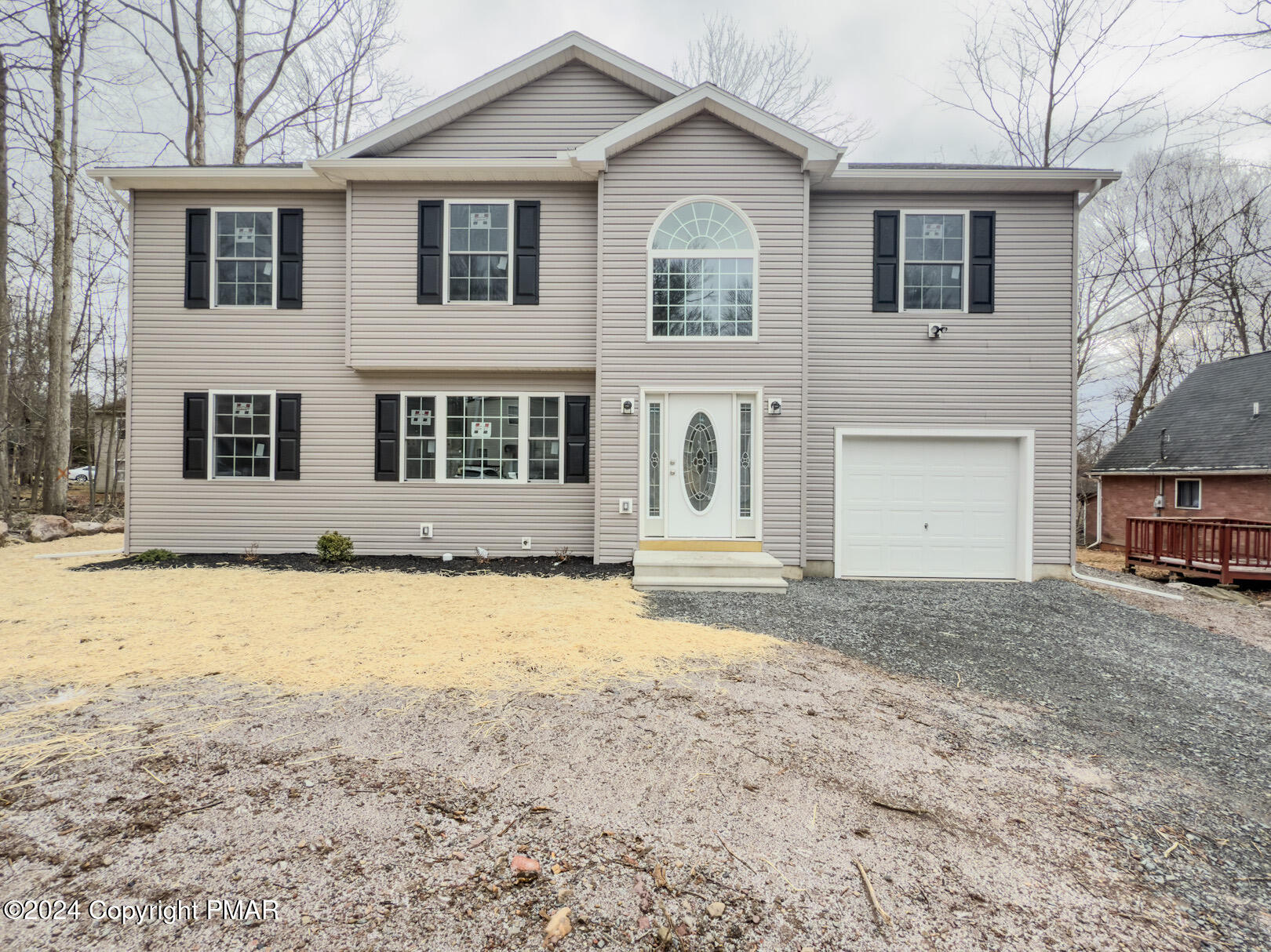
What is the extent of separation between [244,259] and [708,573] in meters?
7.97

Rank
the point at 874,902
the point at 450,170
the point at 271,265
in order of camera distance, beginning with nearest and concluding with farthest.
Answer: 1. the point at 874,902
2. the point at 450,170
3. the point at 271,265

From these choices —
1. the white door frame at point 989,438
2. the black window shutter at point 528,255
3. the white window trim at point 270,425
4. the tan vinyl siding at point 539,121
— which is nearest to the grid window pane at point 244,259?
the white window trim at point 270,425

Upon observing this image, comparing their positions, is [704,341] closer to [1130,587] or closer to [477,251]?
[477,251]

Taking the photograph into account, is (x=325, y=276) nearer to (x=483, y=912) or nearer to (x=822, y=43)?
(x=483, y=912)

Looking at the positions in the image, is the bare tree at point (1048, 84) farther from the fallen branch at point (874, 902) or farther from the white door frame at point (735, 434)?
the fallen branch at point (874, 902)

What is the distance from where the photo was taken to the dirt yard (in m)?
1.70

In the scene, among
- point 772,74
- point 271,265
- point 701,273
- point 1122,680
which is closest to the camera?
point 1122,680

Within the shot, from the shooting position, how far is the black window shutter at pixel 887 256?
7645mm

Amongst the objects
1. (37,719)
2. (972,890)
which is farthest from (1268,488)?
(37,719)

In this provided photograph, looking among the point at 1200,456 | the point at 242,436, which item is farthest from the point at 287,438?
the point at 1200,456

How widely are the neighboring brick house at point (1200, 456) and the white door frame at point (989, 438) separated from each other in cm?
722

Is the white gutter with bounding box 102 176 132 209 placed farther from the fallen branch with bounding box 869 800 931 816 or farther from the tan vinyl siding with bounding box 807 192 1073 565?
the fallen branch with bounding box 869 800 931 816

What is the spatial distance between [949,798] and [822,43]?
56.2 ft

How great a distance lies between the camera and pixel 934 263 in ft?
25.3
